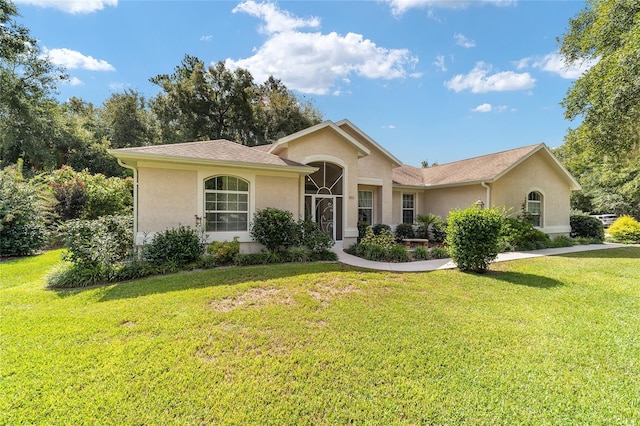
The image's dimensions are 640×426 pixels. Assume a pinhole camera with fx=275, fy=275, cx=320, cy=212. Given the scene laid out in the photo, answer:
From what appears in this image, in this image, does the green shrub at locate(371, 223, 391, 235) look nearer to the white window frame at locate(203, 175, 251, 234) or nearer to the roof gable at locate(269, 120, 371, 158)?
the roof gable at locate(269, 120, 371, 158)

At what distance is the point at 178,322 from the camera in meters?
5.02

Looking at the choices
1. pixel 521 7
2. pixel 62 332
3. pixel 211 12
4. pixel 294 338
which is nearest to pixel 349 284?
pixel 294 338

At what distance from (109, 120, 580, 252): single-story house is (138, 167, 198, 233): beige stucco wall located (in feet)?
0.10

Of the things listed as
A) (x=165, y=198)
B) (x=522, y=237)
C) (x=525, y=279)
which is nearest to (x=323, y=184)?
(x=165, y=198)

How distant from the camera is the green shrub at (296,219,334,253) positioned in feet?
36.0

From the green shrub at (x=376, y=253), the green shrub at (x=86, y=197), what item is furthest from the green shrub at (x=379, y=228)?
the green shrub at (x=86, y=197)

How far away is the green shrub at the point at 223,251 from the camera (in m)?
9.45

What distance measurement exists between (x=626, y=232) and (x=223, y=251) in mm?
23875

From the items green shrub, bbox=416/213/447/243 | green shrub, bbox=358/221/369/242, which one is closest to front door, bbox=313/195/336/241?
green shrub, bbox=358/221/369/242

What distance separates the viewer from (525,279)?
8.34 metres

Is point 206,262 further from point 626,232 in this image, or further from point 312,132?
point 626,232

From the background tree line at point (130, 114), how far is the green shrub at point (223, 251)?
2215cm

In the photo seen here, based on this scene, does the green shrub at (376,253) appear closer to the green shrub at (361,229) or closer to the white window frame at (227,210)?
the green shrub at (361,229)

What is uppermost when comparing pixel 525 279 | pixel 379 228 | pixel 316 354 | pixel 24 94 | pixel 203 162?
pixel 24 94
